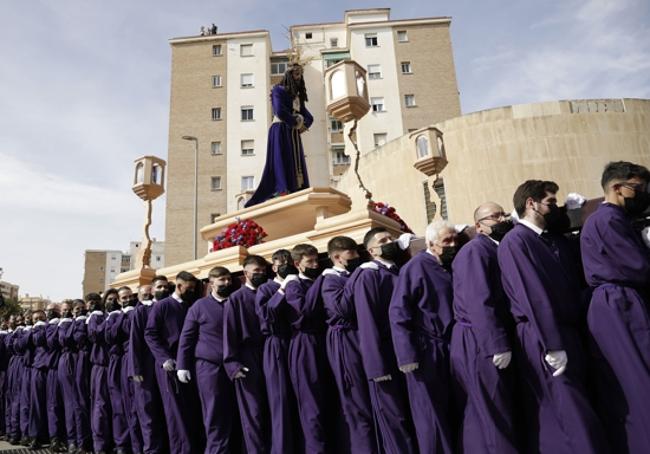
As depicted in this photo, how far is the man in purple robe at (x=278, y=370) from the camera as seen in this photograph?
165 inches

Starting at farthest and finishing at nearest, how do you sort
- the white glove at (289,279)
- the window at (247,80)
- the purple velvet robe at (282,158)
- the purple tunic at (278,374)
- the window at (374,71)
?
the window at (247,80), the window at (374,71), the purple velvet robe at (282,158), the white glove at (289,279), the purple tunic at (278,374)

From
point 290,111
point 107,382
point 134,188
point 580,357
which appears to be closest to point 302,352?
point 580,357

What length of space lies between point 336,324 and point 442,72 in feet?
107

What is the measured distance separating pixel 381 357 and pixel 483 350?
0.82 m

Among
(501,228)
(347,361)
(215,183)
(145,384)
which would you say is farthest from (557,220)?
(215,183)

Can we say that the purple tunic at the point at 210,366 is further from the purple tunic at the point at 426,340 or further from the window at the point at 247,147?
the window at the point at 247,147

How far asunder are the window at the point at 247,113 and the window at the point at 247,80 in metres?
1.80

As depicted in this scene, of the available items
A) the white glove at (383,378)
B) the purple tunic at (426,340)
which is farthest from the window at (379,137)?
the white glove at (383,378)

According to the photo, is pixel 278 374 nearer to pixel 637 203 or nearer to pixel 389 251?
pixel 389 251

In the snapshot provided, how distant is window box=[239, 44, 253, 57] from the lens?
35.0 meters

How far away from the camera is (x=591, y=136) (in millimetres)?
16812

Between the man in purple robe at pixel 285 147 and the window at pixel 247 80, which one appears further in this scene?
the window at pixel 247 80

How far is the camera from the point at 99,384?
243 inches

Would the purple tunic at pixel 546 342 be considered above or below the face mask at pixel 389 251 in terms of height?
below
